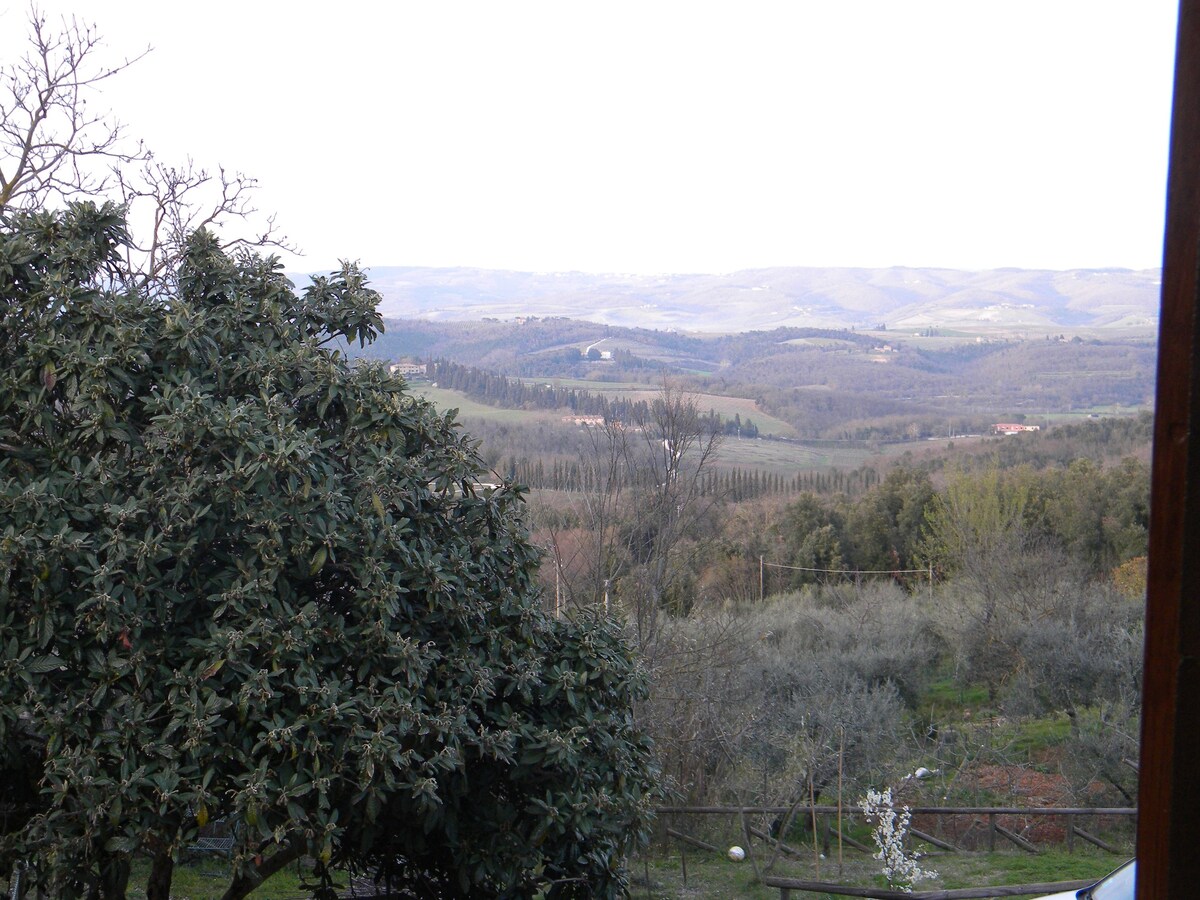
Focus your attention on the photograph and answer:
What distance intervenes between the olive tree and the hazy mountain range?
62.4 m

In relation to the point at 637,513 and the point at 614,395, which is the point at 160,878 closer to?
the point at 637,513

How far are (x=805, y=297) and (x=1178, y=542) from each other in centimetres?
12225

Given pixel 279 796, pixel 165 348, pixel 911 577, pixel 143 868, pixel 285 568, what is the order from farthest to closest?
pixel 911 577
pixel 143 868
pixel 165 348
pixel 285 568
pixel 279 796

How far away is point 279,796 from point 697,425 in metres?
10.6

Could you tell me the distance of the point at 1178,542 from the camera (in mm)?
901

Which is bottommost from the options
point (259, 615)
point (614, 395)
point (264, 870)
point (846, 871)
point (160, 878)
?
point (846, 871)

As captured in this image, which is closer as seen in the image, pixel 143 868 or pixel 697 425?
pixel 143 868

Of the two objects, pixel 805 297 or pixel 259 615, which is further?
pixel 805 297

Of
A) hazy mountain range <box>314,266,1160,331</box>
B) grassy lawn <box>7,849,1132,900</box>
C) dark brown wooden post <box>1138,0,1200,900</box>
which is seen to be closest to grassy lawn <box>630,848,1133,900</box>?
grassy lawn <box>7,849,1132,900</box>

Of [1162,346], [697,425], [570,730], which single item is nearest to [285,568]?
[570,730]

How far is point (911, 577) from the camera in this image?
36.9 metres

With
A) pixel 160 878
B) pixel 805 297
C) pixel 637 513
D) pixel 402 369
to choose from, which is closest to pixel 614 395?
pixel 637 513

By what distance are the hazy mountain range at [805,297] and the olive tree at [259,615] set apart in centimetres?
6238

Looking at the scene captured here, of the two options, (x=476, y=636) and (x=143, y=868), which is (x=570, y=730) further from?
(x=143, y=868)
